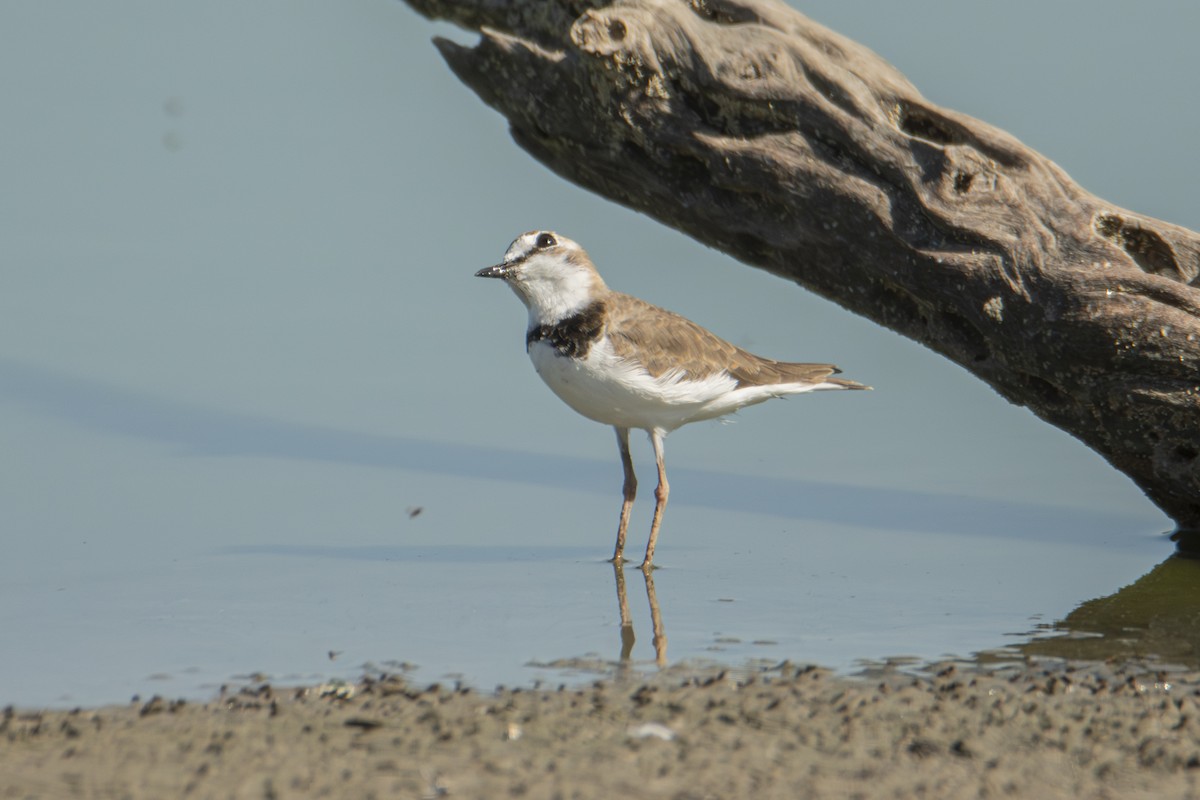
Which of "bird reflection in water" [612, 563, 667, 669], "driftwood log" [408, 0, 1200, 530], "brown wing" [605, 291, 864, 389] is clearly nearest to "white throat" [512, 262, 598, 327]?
"brown wing" [605, 291, 864, 389]

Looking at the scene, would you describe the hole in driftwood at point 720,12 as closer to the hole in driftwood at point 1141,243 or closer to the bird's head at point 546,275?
the bird's head at point 546,275

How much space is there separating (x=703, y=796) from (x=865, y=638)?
2593 mm

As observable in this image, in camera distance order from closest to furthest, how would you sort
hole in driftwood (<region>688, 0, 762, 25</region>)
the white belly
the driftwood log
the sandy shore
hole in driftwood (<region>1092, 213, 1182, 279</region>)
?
the sandy shore, the driftwood log, hole in driftwood (<region>1092, 213, 1182, 279</region>), the white belly, hole in driftwood (<region>688, 0, 762, 25</region>)

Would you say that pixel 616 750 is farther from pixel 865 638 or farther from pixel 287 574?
pixel 287 574

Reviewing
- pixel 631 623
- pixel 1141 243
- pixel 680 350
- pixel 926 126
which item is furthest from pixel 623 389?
pixel 1141 243

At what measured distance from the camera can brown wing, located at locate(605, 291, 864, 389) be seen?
876cm

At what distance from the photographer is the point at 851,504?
34.5ft

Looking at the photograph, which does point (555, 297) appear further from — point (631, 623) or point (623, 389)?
point (631, 623)

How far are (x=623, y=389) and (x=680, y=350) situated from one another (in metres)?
0.48

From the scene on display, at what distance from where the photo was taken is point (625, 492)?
9312 millimetres

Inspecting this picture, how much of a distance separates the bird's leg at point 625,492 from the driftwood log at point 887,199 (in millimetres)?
1444

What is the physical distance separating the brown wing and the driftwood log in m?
0.64

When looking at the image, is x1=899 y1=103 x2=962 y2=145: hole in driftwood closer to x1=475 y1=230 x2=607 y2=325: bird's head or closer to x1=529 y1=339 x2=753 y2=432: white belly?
x1=529 y1=339 x2=753 y2=432: white belly

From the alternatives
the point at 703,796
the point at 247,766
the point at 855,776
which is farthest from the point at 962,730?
the point at 247,766
